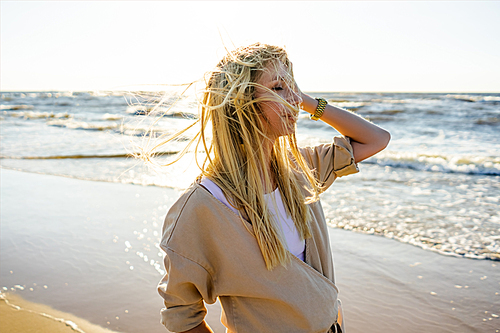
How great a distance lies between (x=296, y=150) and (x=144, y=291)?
8.64ft

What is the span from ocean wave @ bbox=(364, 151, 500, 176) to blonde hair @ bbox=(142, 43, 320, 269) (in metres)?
9.41

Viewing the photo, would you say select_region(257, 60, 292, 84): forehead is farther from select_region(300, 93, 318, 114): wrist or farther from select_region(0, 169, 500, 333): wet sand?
select_region(0, 169, 500, 333): wet sand

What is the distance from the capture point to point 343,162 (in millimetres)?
2051

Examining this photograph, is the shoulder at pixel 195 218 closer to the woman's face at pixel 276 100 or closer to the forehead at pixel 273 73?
the woman's face at pixel 276 100

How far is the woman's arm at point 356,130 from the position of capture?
6.87 feet

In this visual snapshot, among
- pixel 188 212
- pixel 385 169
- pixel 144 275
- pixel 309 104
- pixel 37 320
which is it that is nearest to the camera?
pixel 188 212

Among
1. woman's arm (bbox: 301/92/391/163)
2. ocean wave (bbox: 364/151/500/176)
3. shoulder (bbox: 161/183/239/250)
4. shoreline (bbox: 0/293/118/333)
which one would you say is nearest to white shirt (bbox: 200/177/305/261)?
shoulder (bbox: 161/183/239/250)

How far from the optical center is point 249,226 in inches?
57.6

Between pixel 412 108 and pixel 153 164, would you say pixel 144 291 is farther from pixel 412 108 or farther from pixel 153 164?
pixel 412 108

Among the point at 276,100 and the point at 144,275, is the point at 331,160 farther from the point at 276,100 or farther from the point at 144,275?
the point at 144,275

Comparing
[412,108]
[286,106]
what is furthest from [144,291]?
[412,108]

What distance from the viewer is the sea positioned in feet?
8.68

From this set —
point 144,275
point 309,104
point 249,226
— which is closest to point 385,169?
point 144,275

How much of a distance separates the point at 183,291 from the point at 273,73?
95 cm
